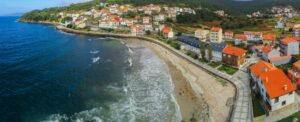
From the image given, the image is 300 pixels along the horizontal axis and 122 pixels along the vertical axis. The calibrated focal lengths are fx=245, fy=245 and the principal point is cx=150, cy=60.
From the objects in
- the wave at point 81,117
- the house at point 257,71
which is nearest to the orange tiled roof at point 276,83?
the house at point 257,71

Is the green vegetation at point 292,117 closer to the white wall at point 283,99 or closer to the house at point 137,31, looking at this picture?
the white wall at point 283,99

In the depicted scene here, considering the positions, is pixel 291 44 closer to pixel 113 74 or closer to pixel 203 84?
pixel 203 84

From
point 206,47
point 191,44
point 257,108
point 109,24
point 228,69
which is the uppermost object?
point 109,24

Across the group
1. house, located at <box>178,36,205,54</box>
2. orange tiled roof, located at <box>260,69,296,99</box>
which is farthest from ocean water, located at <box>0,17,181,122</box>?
orange tiled roof, located at <box>260,69,296,99</box>

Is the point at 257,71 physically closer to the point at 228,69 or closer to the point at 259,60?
the point at 228,69

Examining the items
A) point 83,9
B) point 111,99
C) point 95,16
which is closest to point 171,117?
point 111,99

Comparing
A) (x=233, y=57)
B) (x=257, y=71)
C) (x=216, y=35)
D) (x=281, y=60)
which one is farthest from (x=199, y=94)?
(x=216, y=35)

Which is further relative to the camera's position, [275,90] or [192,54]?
[192,54]
